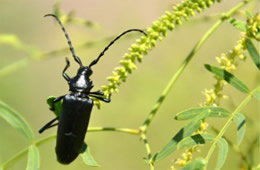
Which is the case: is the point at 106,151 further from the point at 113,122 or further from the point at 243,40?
the point at 243,40

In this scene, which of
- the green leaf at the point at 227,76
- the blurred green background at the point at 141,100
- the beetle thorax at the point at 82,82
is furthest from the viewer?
the blurred green background at the point at 141,100

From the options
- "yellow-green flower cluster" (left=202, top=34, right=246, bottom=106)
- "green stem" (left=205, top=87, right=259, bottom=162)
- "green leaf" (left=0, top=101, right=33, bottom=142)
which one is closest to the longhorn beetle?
"green leaf" (left=0, top=101, right=33, bottom=142)

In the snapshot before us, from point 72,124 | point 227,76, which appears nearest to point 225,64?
point 227,76

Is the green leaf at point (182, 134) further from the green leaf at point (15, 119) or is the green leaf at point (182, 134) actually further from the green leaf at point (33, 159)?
the green leaf at point (15, 119)

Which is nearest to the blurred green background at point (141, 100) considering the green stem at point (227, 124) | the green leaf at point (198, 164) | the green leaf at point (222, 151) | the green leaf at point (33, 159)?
the green leaf at point (33, 159)

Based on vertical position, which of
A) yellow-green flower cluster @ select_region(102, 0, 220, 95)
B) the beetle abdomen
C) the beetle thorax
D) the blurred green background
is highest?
the beetle thorax

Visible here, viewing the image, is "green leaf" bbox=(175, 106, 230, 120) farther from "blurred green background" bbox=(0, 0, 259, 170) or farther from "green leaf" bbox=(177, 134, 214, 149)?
"blurred green background" bbox=(0, 0, 259, 170)
